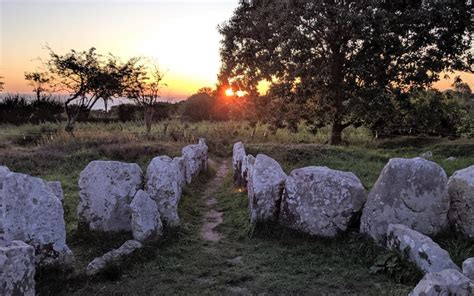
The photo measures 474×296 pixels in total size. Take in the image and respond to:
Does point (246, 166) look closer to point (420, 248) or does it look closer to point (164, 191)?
point (164, 191)

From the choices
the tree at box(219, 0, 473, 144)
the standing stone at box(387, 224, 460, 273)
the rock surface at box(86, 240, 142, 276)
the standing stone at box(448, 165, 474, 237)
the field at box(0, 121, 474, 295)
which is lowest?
the field at box(0, 121, 474, 295)

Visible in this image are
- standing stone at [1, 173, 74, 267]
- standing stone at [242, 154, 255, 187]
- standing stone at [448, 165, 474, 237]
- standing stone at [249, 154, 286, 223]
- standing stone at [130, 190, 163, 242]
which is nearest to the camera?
standing stone at [1, 173, 74, 267]

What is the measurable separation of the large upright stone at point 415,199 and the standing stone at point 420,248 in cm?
39

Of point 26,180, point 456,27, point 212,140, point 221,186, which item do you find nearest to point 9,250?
point 26,180

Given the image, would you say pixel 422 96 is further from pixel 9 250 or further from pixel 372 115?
pixel 9 250

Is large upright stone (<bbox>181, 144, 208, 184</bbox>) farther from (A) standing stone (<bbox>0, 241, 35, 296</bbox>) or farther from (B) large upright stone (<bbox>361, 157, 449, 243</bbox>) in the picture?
(A) standing stone (<bbox>0, 241, 35, 296</bbox>)

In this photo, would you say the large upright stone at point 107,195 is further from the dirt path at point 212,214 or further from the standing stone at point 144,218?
the dirt path at point 212,214

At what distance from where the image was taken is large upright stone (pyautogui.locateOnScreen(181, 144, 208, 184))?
1345 centimetres

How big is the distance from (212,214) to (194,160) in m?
4.24

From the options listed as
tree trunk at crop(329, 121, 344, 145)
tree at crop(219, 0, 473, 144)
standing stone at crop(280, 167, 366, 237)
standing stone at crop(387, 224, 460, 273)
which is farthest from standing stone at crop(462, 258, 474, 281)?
tree trunk at crop(329, 121, 344, 145)

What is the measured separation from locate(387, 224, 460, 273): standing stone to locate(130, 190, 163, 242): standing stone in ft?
13.0

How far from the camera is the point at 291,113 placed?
2242 cm

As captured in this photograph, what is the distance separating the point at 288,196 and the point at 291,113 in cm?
1416

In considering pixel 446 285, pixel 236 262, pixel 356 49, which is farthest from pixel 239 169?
pixel 356 49
